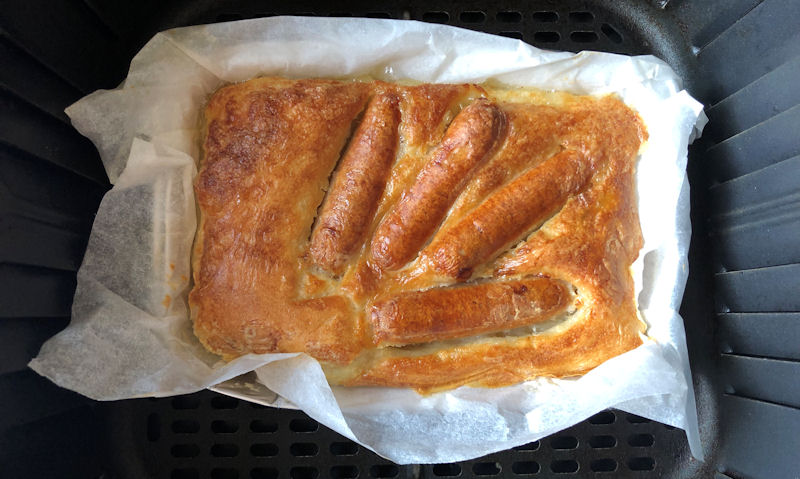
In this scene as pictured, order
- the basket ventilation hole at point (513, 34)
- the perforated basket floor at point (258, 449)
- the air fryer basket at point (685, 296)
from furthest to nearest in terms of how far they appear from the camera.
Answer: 1. the basket ventilation hole at point (513, 34)
2. the perforated basket floor at point (258, 449)
3. the air fryer basket at point (685, 296)

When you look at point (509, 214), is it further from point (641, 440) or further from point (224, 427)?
point (224, 427)

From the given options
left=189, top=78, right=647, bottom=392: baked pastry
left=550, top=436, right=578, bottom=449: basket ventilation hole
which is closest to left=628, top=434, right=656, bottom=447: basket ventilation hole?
left=550, top=436, right=578, bottom=449: basket ventilation hole

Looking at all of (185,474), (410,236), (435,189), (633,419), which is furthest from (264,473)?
(633,419)

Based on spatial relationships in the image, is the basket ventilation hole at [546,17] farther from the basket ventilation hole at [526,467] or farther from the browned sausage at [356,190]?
the basket ventilation hole at [526,467]

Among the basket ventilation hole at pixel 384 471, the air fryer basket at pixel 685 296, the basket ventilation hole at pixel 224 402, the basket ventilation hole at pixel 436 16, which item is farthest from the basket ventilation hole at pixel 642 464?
the basket ventilation hole at pixel 436 16

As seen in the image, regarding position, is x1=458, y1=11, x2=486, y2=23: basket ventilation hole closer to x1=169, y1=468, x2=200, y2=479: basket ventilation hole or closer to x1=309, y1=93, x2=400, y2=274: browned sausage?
x1=309, y1=93, x2=400, y2=274: browned sausage

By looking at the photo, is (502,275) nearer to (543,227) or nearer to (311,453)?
(543,227)
